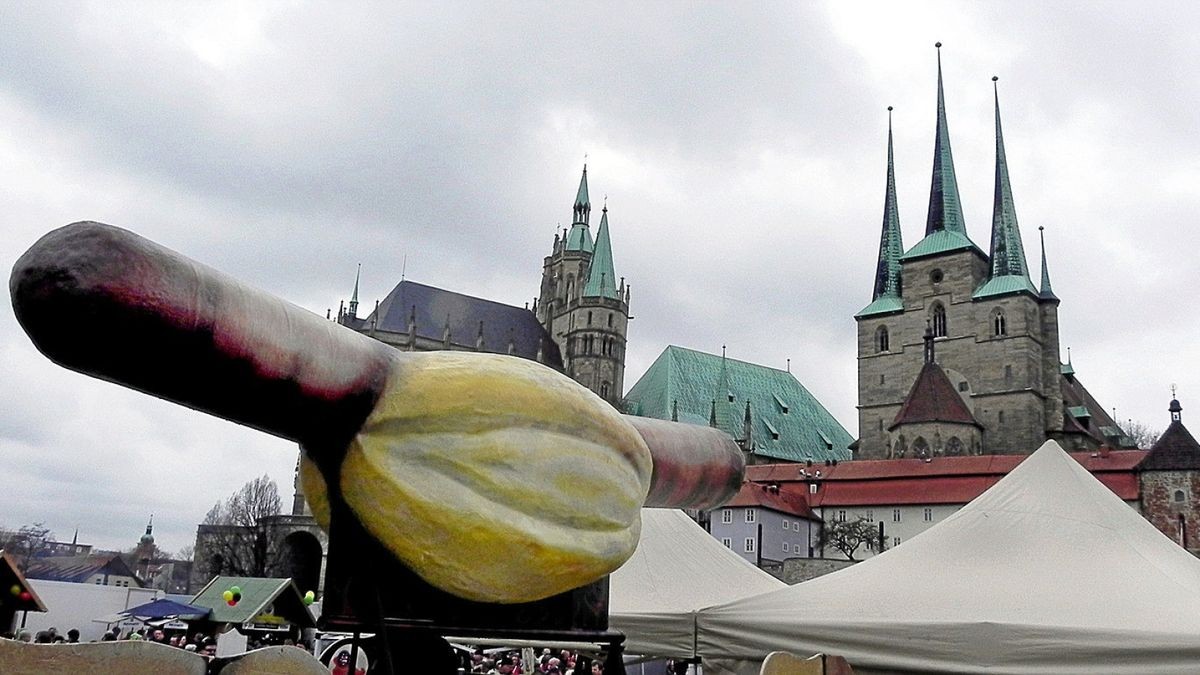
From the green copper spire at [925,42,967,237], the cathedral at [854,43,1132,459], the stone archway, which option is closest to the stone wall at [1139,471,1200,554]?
the cathedral at [854,43,1132,459]

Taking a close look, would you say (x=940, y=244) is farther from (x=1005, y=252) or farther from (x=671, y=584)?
(x=671, y=584)

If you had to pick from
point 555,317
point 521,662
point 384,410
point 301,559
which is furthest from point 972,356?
point 384,410

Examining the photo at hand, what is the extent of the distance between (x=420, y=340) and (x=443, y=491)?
2325 inches

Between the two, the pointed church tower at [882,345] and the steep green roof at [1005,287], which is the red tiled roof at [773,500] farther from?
the steep green roof at [1005,287]

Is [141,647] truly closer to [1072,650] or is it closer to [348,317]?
[1072,650]

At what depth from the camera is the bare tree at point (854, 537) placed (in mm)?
45125

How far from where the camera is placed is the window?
192 ft

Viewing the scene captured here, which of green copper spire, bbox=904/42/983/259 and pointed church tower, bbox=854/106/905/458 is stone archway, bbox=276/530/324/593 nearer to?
pointed church tower, bbox=854/106/905/458

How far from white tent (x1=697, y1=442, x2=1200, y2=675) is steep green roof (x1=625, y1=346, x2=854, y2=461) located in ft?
188

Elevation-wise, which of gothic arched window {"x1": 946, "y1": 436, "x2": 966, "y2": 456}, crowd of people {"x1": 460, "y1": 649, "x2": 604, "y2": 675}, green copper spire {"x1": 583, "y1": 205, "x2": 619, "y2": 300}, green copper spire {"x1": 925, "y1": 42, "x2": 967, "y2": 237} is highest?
green copper spire {"x1": 925, "y1": 42, "x2": 967, "y2": 237}

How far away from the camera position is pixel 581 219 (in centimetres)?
7588

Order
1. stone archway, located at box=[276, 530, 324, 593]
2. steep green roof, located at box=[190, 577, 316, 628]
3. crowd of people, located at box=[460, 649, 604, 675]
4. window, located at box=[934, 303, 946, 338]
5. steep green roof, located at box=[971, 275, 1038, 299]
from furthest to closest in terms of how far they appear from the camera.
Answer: window, located at box=[934, 303, 946, 338], steep green roof, located at box=[971, 275, 1038, 299], stone archway, located at box=[276, 530, 324, 593], steep green roof, located at box=[190, 577, 316, 628], crowd of people, located at box=[460, 649, 604, 675]

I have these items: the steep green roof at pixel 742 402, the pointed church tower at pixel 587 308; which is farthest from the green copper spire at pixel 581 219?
the steep green roof at pixel 742 402

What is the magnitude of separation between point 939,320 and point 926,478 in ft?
53.1
